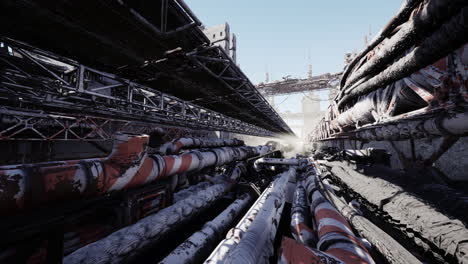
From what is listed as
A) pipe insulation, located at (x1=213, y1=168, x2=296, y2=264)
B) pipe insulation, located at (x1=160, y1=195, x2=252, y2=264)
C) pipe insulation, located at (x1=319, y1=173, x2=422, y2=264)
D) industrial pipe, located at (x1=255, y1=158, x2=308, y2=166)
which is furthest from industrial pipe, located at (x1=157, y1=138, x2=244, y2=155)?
pipe insulation, located at (x1=319, y1=173, x2=422, y2=264)

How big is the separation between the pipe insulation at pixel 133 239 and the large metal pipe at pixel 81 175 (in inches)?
24.3

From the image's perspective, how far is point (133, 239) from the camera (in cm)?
229

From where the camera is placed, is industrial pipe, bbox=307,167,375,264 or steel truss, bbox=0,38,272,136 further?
steel truss, bbox=0,38,272,136

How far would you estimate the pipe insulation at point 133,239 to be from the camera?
191 centimetres

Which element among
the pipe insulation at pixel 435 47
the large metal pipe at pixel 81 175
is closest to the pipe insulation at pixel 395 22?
the pipe insulation at pixel 435 47

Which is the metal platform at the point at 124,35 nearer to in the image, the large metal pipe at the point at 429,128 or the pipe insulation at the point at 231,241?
the pipe insulation at the point at 231,241

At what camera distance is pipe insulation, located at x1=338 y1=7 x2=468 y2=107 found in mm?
1688

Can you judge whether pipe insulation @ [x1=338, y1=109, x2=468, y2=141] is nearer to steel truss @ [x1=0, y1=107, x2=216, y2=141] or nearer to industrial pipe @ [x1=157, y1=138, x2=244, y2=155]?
industrial pipe @ [x1=157, y1=138, x2=244, y2=155]

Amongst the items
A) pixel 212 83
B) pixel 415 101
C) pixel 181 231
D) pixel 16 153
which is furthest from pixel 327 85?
pixel 16 153

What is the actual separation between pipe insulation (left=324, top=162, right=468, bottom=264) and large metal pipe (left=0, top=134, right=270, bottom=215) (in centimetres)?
382

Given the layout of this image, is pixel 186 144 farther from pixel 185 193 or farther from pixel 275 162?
pixel 275 162

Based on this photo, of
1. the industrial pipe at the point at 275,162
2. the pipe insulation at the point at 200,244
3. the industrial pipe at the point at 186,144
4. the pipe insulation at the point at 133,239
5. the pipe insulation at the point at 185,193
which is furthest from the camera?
the industrial pipe at the point at 275,162

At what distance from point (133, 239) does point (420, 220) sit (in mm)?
3794

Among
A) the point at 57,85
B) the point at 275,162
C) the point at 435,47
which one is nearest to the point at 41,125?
the point at 57,85
